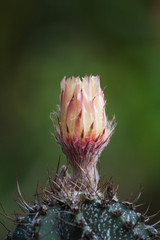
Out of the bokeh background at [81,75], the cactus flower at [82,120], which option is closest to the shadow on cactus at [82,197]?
the cactus flower at [82,120]

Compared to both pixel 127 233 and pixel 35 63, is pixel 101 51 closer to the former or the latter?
pixel 35 63

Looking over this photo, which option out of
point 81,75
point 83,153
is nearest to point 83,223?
point 83,153

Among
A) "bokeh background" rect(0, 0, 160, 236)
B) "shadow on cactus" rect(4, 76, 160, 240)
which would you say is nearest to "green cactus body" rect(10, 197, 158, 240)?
"shadow on cactus" rect(4, 76, 160, 240)

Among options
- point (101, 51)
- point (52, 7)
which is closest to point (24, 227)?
point (101, 51)

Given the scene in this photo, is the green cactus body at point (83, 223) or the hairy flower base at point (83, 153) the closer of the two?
the green cactus body at point (83, 223)

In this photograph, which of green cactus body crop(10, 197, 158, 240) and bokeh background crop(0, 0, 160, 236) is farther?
bokeh background crop(0, 0, 160, 236)

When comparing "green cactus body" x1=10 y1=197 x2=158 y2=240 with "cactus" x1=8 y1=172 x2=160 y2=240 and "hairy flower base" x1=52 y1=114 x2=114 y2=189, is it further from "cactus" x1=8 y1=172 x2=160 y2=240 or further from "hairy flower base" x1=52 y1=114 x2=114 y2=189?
"hairy flower base" x1=52 y1=114 x2=114 y2=189

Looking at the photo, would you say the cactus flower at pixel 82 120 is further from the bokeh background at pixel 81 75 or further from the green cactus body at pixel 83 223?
the bokeh background at pixel 81 75

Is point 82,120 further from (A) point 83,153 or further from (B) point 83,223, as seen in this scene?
(B) point 83,223
